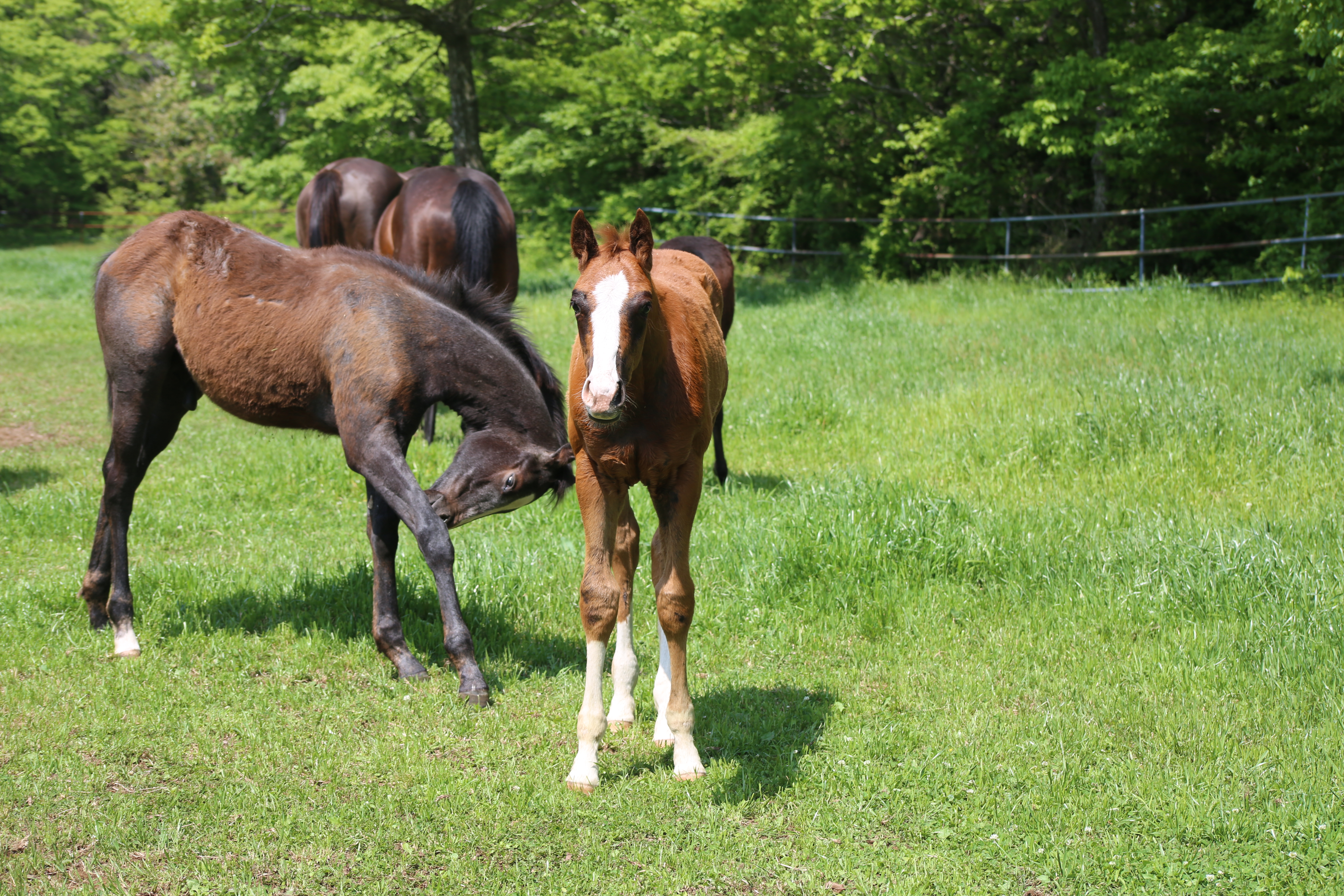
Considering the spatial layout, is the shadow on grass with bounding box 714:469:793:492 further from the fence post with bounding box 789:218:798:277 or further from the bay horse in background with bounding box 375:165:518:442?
the fence post with bounding box 789:218:798:277

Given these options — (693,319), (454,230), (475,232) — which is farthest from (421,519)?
(454,230)

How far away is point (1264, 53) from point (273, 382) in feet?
50.4

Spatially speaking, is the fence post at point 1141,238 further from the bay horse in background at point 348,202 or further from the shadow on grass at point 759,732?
the shadow on grass at point 759,732

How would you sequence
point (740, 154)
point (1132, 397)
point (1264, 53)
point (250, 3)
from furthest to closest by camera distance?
point (740, 154) → point (250, 3) → point (1264, 53) → point (1132, 397)

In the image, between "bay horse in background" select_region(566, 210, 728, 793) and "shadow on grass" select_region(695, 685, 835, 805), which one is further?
"shadow on grass" select_region(695, 685, 835, 805)

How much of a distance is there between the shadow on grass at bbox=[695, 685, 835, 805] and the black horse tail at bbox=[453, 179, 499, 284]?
6.24m

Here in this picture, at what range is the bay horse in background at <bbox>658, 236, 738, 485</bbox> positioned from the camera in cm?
777

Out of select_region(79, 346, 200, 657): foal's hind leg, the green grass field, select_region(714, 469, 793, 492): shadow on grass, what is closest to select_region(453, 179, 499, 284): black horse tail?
the green grass field

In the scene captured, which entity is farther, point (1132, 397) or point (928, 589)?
point (1132, 397)

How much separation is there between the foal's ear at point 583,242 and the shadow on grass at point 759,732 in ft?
6.63

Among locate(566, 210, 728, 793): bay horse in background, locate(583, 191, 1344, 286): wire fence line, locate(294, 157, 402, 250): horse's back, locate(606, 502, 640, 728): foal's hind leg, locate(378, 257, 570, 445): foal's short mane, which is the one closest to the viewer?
locate(566, 210, 728, 793): bay horse in background

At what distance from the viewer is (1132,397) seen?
8930 millimetres

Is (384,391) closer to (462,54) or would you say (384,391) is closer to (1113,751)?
(1113,751)

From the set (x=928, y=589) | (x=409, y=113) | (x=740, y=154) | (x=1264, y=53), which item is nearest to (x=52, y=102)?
(x=409, y=113)
